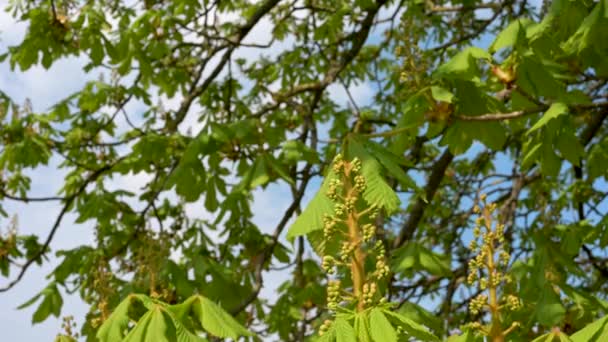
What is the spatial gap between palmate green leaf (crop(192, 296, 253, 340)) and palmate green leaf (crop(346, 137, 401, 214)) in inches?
20.9

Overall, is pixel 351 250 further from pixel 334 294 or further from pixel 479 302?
pixel 479 302

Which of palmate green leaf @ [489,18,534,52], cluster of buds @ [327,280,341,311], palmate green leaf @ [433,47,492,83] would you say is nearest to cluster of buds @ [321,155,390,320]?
cluster of buds @ [327,280,341,311]

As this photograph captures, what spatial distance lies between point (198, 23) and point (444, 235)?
2.46 m

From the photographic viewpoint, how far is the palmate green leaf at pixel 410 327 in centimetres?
152

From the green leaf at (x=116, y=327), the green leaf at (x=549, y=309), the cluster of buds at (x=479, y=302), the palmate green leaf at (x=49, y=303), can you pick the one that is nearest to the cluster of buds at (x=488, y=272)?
the cluster of buds at (x=479, y=302)

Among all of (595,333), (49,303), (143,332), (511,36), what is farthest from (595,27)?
(49,303)

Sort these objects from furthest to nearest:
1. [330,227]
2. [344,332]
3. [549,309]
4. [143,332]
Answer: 1. [549,309]
2. [143,332]
3. [330,227]
4. [344,332]

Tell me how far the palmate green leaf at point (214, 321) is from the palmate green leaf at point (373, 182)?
53 centimetres

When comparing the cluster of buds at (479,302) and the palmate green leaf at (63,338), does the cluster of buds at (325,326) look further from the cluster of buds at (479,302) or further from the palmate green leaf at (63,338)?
the palmate green leaf at (63,338)

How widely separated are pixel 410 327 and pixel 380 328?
0.38 feet

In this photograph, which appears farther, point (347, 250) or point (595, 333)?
point (595, 333)

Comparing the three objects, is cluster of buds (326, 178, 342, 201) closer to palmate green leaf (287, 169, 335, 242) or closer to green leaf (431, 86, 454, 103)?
palmate green leaf (287, 169, 335, 242)

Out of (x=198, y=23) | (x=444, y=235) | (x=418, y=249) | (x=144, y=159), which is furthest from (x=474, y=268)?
(x=444, y=235)

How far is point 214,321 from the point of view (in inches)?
84.1
